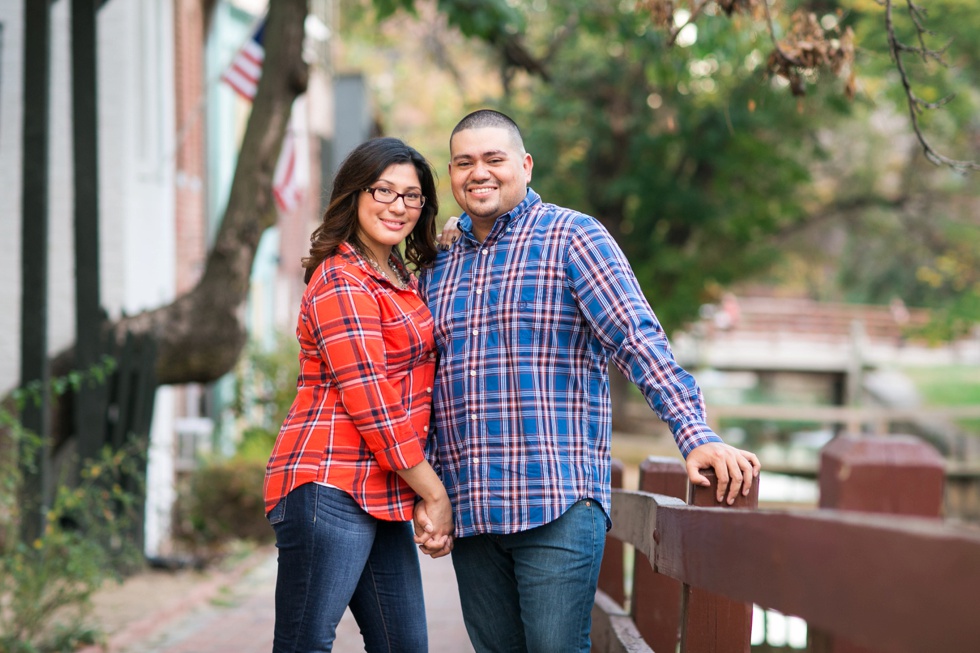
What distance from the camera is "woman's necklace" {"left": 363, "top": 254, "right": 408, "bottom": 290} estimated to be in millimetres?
3094

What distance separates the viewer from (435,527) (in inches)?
117

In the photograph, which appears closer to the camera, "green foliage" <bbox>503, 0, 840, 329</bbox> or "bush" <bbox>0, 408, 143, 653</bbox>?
"bush" <bbox>0, 408, 143, 653</bbox>

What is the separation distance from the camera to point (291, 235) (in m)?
19.5

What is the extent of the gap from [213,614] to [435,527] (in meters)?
4.24

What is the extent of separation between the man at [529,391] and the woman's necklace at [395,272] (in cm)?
13

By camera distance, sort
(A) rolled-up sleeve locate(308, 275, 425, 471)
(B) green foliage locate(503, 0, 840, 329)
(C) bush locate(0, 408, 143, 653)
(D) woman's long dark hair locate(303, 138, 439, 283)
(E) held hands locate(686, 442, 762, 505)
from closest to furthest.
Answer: (E) held hands locate(686, 442, 762, 505) < (A) rolled-up sleeve locate(308, 275, 425, 471) < (D) woman's long dark hair locate(303, 138, 439, 283) < (C) bush locate(0, 408, 143, 653) < (B) green foliage locate(503, 0, 840, 329)

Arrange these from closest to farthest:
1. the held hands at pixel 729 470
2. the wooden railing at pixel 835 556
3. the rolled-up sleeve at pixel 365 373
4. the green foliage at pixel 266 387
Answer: the wooden railing at pixel 835 556 → the held hands at pixel 729 470 → the rolled-up sleeve at pixel 365 373 → the green foliage at pixel 266 387

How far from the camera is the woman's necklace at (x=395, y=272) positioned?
3094mm

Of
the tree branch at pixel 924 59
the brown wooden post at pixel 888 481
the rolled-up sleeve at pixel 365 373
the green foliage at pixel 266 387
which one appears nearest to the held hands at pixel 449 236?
the rolled-up sleeve at pixel 365 373

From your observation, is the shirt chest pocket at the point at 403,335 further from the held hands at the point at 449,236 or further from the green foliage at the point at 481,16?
the green foliage at the point at 481,16

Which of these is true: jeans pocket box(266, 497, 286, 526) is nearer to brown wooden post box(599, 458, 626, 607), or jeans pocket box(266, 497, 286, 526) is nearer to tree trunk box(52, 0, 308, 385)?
brown wooden post box(599, 458, 626, 607)

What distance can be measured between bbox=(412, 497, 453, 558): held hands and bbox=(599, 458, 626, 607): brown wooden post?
1442 mm

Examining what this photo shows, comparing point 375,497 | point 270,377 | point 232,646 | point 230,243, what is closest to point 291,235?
point 270,377

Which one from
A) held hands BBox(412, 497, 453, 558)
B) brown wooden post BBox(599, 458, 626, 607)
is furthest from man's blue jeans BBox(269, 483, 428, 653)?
brown wooden post BBox(599, 458, 626, 607)
